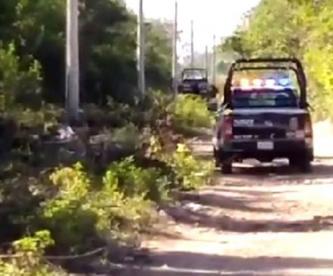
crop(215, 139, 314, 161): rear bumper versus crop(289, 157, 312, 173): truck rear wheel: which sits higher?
crop(215, 139, 314, 161): rear bumper

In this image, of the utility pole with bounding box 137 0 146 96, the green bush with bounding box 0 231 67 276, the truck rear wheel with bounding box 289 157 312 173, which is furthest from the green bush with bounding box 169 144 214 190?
the utility pole with bounding box 137 0 146 96

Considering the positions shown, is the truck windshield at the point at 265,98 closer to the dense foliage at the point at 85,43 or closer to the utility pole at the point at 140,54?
the dense foliage at the point at 85,43

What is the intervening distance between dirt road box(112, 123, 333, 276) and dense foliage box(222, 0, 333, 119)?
1153 cm

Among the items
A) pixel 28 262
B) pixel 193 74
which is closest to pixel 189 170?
pixel 28 262

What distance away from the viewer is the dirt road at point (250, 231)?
46.1 feet

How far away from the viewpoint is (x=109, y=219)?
645 inches

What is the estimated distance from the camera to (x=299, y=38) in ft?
198

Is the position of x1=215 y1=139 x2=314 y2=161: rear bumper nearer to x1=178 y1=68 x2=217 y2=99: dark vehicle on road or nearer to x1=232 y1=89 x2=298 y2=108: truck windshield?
x1=232 y1=89 x2=298 y2=108: truck windshield

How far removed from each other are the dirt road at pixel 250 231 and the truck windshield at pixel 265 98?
195cm

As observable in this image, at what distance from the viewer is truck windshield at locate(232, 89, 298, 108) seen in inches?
1097

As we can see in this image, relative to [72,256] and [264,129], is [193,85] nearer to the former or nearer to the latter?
[264,129]

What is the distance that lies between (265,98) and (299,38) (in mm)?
32834

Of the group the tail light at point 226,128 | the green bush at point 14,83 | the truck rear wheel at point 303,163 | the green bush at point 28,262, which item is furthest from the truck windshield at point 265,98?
the green bush at point 28,262

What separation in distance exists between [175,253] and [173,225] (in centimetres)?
278
